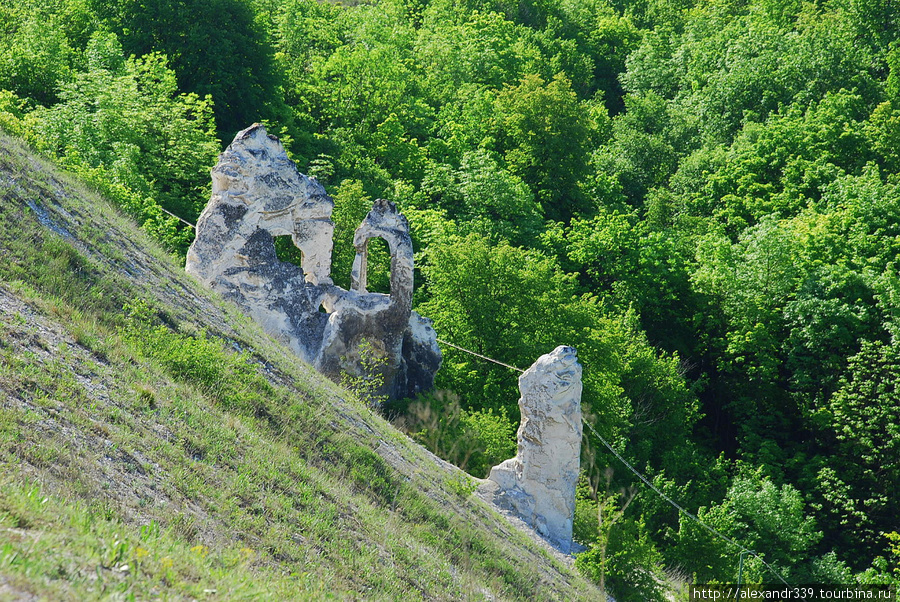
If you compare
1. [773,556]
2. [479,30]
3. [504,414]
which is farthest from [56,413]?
[479,30]

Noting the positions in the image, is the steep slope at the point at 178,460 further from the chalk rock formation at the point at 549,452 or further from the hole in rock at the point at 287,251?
the hole in rock at the point at 287,251

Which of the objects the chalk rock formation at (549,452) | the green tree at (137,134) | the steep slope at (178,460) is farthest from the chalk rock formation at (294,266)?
the green tree at (137,134)

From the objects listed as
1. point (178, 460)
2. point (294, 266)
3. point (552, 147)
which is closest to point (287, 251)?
point (294, 266)

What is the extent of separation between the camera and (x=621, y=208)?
1730 inches

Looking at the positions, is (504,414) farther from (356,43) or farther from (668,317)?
(356,43)

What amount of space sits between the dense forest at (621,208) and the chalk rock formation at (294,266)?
1.87 meters

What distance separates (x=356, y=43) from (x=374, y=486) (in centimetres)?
3827

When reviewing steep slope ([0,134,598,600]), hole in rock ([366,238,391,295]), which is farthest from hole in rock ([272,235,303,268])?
steep slope ([0,134,598,600])

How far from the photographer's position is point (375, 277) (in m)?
31.5

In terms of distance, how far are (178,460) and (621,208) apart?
35461 mm

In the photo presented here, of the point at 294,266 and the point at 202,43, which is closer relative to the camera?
the point at 294,266

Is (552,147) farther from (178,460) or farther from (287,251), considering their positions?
(178,460)

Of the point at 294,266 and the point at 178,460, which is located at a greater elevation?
the point at 178,460

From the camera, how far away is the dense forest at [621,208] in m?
27.7
